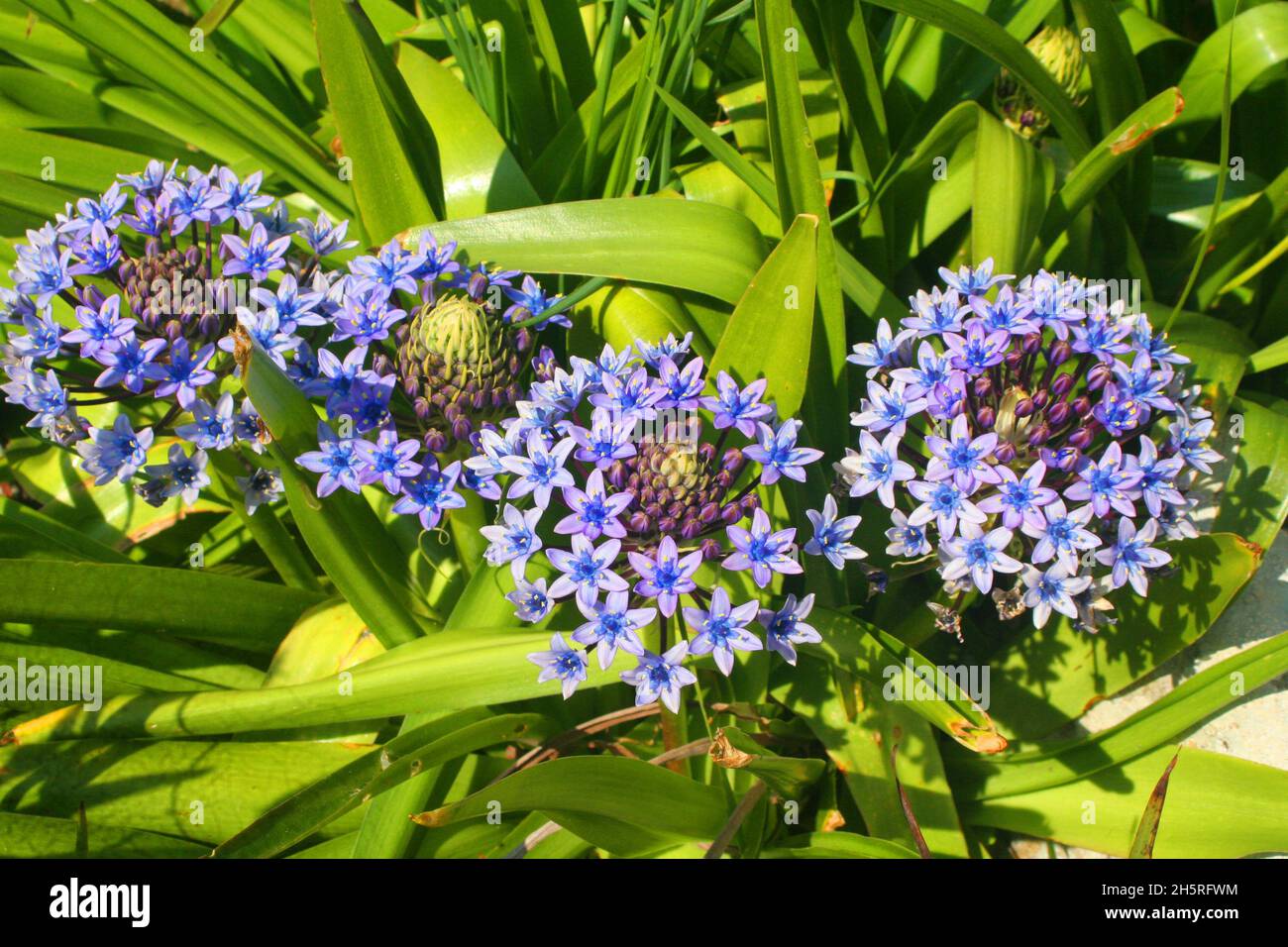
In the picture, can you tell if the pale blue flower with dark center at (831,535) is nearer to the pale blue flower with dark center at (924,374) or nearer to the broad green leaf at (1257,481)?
the pale blue flower with dark center at (924,374)

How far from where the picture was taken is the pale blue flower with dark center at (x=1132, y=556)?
306 centimetres

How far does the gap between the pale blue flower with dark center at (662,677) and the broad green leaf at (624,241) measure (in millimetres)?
1522

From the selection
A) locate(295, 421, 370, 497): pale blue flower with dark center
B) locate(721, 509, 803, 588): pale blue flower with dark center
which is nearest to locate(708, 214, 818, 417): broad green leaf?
locate(721, 509, 803, 588): pale blue flower with dark center

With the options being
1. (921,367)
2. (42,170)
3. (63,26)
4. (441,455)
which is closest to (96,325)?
(441,455)

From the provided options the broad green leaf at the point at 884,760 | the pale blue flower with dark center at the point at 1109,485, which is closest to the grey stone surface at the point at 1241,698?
the broad green leaf at the point at 884,760

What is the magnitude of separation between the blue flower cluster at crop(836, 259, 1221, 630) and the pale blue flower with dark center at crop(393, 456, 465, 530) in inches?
48.8

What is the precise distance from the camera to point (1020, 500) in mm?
2883

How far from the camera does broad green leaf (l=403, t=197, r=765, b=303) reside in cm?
366

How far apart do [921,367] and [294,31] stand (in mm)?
3968

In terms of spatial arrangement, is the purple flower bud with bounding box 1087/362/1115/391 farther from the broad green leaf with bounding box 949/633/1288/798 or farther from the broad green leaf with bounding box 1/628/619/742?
the broad green leaf with bounding box 1/628/619/742

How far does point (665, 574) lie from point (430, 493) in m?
0.84

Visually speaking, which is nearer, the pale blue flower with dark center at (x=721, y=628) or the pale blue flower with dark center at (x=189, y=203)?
the pale blue flower with dark center at (x=721, y=628)

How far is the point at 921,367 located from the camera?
315 cm
